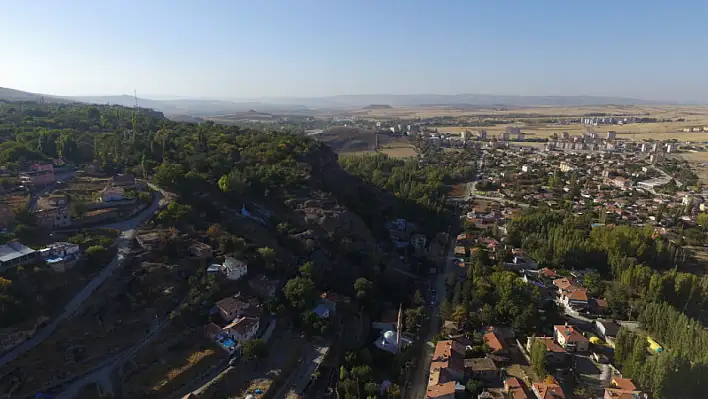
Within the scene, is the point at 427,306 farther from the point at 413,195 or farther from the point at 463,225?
the point at 413,195

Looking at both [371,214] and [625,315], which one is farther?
[371,214]

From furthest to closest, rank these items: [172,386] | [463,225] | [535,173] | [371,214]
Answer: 1. [535,173]
2. [463,225]
3. [371,214]
4. [172,386]

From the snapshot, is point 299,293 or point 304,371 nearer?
point 304,371

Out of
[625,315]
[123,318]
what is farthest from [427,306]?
[123,318]

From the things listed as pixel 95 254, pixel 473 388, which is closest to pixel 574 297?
pixel 473 388

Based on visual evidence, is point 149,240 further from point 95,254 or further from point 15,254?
point 15,254

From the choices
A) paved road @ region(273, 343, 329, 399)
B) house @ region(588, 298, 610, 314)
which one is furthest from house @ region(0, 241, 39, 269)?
house @ region(588, 298, 610, 314)

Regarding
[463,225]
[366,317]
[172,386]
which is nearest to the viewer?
[172,386]

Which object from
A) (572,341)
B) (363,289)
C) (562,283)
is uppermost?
(363,289)
